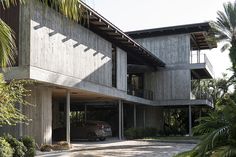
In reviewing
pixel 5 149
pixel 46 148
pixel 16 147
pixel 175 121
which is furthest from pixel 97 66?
pixel 175 121

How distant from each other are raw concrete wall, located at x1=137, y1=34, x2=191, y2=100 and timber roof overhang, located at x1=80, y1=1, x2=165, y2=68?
1037mm

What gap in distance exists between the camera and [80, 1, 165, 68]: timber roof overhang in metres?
21.5

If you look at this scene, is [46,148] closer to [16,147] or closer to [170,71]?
[16,147]

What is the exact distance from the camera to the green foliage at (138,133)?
94.0 feet

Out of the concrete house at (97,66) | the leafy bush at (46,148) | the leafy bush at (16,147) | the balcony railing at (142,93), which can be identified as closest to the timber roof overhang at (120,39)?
the concrete house at (97,66)

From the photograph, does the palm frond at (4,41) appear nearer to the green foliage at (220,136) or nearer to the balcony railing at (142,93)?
the green foliage at (220,136)

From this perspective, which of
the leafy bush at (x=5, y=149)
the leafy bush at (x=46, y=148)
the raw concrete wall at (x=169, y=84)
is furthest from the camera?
the raw concrete wall at (x=169, y=84)

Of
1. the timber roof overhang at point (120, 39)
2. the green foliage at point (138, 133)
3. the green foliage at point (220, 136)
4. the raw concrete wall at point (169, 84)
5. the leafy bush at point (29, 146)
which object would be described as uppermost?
the timber roof overhang at point (120, 39)

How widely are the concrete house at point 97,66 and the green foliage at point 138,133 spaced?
0.57m

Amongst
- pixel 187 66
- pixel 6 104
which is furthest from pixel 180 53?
pixel 6 104

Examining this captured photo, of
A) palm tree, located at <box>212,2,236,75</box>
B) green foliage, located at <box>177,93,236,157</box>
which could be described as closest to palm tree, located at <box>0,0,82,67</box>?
green foliage, located at <box>177,93,236,157</box>

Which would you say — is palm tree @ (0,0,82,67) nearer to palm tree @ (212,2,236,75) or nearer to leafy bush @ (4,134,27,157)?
leafy bush @ (4,134,27,157)

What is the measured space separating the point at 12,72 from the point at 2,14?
266 cm

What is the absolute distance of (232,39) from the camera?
99.8 feet
